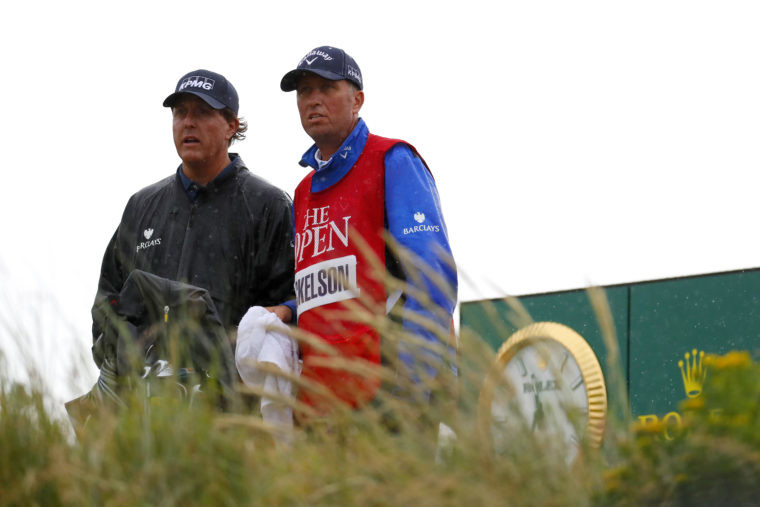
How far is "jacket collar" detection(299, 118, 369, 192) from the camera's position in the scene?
13.6 feet

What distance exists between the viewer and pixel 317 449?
2.91 metres

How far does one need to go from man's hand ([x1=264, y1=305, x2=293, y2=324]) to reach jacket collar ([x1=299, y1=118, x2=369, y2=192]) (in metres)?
0.46

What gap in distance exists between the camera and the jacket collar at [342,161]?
4.16 m

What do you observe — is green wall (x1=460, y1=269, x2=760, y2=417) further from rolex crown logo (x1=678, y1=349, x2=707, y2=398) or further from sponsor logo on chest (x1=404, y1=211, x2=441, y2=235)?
sponsor logo on chest (x1=404, y1=211, x2=441, y2=235)

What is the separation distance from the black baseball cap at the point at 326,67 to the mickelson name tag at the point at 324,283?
0.71 meters

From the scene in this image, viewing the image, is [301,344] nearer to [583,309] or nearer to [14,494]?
[14,494]

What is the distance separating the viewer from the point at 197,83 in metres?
4.64

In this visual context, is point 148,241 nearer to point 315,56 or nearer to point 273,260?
point 273,260

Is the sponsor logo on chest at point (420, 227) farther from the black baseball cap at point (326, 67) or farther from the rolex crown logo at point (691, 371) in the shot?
the rolex crown logo at point (691, 371)

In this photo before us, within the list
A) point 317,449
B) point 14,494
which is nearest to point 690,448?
point 317,449

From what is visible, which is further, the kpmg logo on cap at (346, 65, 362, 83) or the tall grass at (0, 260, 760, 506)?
the kpmg logo on cap at (346, 65, 362, 83)

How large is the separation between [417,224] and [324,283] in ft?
1.34

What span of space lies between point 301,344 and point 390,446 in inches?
59.1

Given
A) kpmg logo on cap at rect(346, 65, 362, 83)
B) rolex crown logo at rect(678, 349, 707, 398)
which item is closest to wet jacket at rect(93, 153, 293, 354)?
kpmg logo on cap at rect(346, 65, 362, 83)
